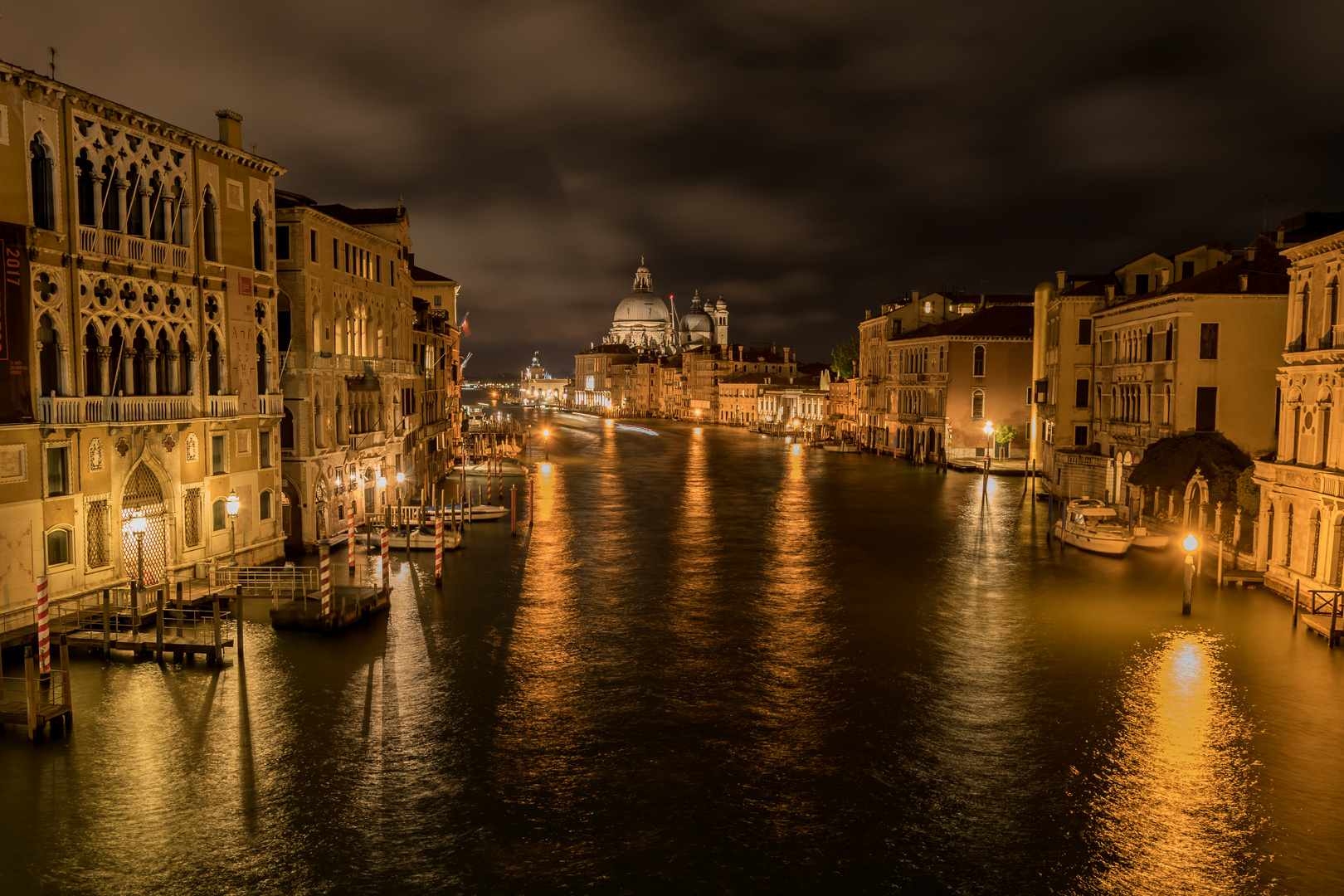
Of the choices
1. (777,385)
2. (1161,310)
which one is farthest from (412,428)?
(777,385)

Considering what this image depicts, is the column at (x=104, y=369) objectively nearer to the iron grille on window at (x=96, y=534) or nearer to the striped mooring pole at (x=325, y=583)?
the iron grille on window at (x=96, y=534)

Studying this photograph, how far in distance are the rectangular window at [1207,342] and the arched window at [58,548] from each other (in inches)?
1530

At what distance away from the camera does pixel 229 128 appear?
2789 centimetres

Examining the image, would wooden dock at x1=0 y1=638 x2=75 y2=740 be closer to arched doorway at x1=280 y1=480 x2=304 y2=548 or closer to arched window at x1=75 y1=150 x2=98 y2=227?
arched window at x1=75 y1=150 x2=98 y2=227

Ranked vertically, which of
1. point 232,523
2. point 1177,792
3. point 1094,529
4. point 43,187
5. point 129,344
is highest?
point 43,187

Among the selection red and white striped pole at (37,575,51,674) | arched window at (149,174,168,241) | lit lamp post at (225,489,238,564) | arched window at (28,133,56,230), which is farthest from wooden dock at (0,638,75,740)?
arched window at (149,174,168,241)

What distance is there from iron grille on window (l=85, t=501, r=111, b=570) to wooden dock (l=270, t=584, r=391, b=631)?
4.13 metres

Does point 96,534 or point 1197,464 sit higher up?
point 1197,464

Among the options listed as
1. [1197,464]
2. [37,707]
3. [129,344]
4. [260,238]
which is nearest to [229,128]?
[260,238]

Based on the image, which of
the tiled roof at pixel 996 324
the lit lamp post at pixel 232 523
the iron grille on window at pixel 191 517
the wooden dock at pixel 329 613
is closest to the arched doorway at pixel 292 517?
the lit lamp post at pixel 232 523

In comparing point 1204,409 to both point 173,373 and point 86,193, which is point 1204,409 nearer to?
point 173,373

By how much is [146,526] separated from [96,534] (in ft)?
4.84

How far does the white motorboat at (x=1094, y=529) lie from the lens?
3403 cm

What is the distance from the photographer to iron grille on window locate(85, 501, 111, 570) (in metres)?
21.7
